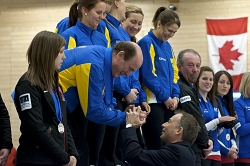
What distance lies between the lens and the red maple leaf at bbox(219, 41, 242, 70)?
9719 millimetres

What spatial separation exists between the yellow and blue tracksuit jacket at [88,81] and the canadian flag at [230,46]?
7055mm

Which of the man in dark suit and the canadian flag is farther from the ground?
the canadian flag

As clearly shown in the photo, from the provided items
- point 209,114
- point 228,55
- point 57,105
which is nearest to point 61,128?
point 57,105

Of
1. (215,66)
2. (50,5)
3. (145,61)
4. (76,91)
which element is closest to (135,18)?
(145,61)

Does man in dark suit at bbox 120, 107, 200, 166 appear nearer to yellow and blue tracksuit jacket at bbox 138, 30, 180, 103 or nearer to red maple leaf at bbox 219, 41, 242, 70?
yellow and blue tracksuit jacket at bbox 138, 30, 180, 103

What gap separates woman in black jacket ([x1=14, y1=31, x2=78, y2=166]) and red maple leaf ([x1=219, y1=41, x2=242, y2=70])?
7.54 metres

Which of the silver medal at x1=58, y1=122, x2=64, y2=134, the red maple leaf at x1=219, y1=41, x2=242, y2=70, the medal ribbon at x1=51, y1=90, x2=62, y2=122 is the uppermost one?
the red maple leaf at x1=219, y1=41, x2=242, y2=70

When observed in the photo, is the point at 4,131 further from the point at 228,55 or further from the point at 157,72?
the point at 228,55

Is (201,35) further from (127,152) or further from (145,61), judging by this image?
(127,152)

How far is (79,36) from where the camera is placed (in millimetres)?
3494

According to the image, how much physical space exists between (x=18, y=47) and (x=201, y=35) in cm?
487

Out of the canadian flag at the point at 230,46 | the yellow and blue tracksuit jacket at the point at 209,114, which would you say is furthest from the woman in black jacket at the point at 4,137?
the canadian flag at the point at 230,46

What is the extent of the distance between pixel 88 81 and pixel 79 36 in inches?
25.8

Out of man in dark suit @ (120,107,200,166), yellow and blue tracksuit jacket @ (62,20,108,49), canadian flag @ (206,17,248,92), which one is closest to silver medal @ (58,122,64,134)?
man in dark suit @ (120,107,200,166)
